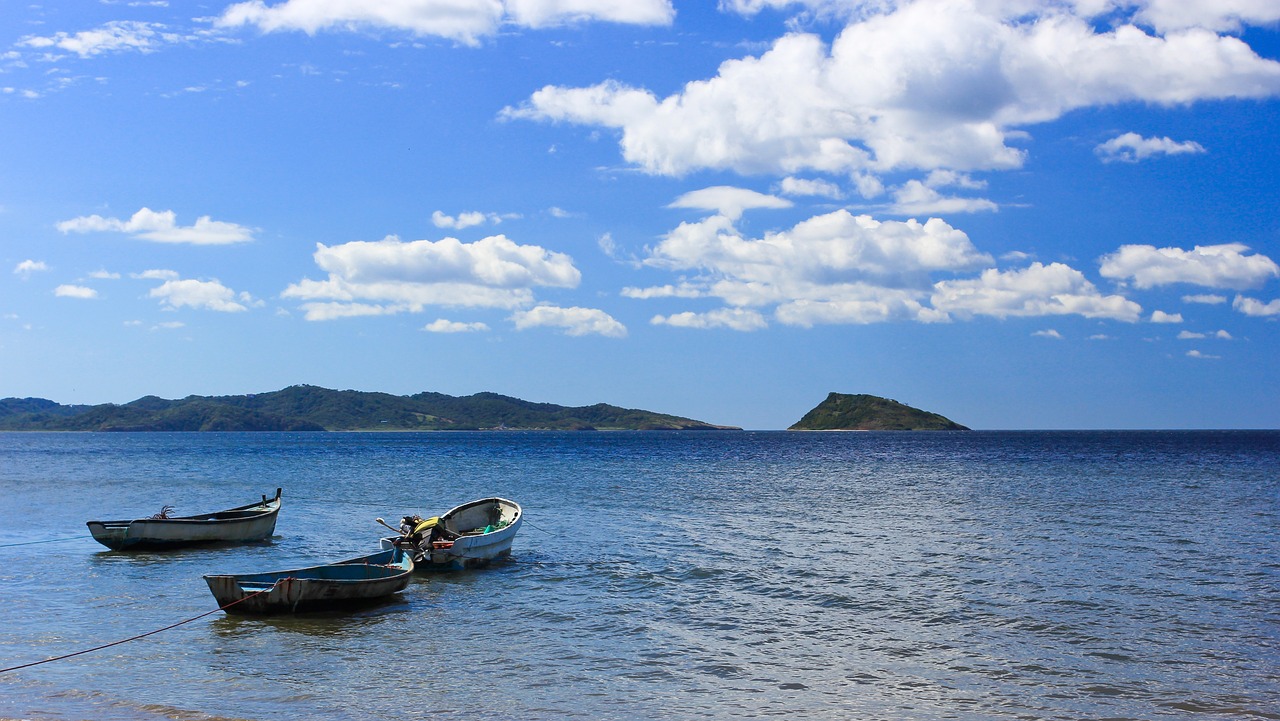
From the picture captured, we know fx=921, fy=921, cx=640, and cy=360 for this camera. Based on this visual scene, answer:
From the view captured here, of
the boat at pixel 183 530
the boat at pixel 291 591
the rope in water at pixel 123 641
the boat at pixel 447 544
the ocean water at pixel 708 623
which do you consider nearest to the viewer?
the ocean water at pixel 708 623

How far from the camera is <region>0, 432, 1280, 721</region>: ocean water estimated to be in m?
15.3

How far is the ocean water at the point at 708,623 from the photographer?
15.3 m

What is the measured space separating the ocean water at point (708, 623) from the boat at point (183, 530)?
0.81 metres

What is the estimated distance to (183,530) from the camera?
110ft

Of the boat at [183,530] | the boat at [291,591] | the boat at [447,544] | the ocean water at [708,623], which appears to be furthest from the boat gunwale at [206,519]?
the boat at [291,591]

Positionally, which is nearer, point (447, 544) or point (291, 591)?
point (291, 591)

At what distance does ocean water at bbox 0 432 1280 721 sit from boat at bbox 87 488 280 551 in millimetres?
813

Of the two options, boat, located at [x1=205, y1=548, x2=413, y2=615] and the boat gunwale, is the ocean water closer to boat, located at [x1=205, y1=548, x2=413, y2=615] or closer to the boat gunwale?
boat, located at [x1=205, y1=548, x2=413, y2=615]

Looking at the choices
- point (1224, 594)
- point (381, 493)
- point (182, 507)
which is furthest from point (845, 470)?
point (1224, 594)

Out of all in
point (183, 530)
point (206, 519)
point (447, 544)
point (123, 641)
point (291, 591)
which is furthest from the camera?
point (206, 519)

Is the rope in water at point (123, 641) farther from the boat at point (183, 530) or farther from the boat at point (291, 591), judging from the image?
the boat at point (183, 530)

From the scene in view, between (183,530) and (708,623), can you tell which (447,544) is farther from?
(183,530)

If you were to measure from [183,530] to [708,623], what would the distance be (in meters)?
22.3

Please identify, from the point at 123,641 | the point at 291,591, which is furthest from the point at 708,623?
the point at 123,641
